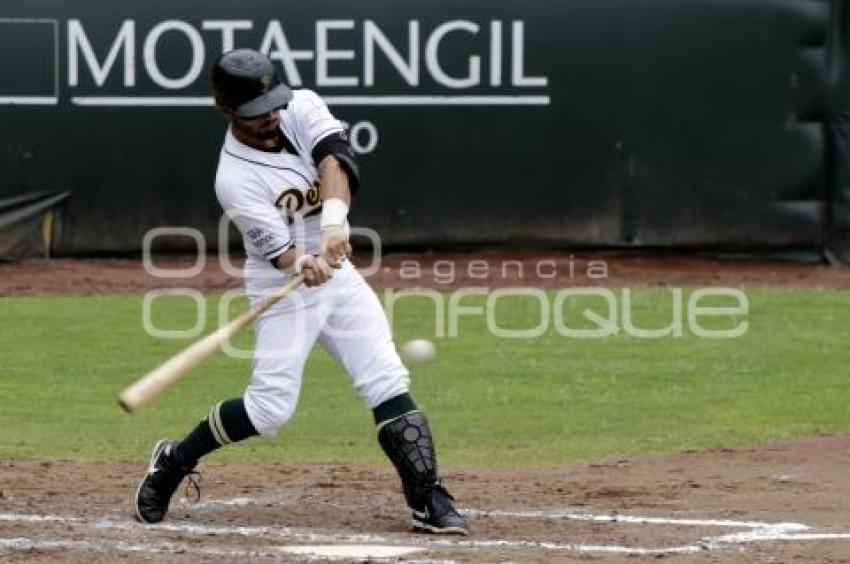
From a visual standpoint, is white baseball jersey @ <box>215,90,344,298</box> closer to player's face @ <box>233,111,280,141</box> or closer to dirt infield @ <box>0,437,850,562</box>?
player's face @ <box>233,111,280,141</box>

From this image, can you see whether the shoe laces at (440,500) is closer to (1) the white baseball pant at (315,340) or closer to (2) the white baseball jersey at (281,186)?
(1) the white baseball pant at (315,340)

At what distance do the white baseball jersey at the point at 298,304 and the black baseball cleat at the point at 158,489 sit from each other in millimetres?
417

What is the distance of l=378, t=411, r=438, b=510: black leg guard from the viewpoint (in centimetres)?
712

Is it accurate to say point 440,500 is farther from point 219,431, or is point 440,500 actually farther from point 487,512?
point 219,431

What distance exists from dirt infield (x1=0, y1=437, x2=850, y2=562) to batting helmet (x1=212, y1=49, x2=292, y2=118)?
1.52m

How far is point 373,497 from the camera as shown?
26.3 feet

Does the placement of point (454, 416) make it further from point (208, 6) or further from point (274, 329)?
point (208, 6)

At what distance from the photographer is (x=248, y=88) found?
7.05 m

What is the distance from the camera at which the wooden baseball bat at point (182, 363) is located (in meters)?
6.73

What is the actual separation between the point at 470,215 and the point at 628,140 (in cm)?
149

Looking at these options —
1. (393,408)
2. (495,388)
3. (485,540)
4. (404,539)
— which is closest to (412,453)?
(393,408)

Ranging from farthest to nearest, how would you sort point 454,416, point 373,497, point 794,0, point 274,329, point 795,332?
point 794,0, point 795,332, point 454,416, point 373,497, point 274,329

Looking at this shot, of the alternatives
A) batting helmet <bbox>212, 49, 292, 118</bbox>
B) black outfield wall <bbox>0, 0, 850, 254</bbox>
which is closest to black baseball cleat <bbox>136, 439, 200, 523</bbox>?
batting helmet <bbox>212, 49, 292, 118</bbox>

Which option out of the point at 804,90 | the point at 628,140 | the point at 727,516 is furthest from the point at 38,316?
the point at 727,516
